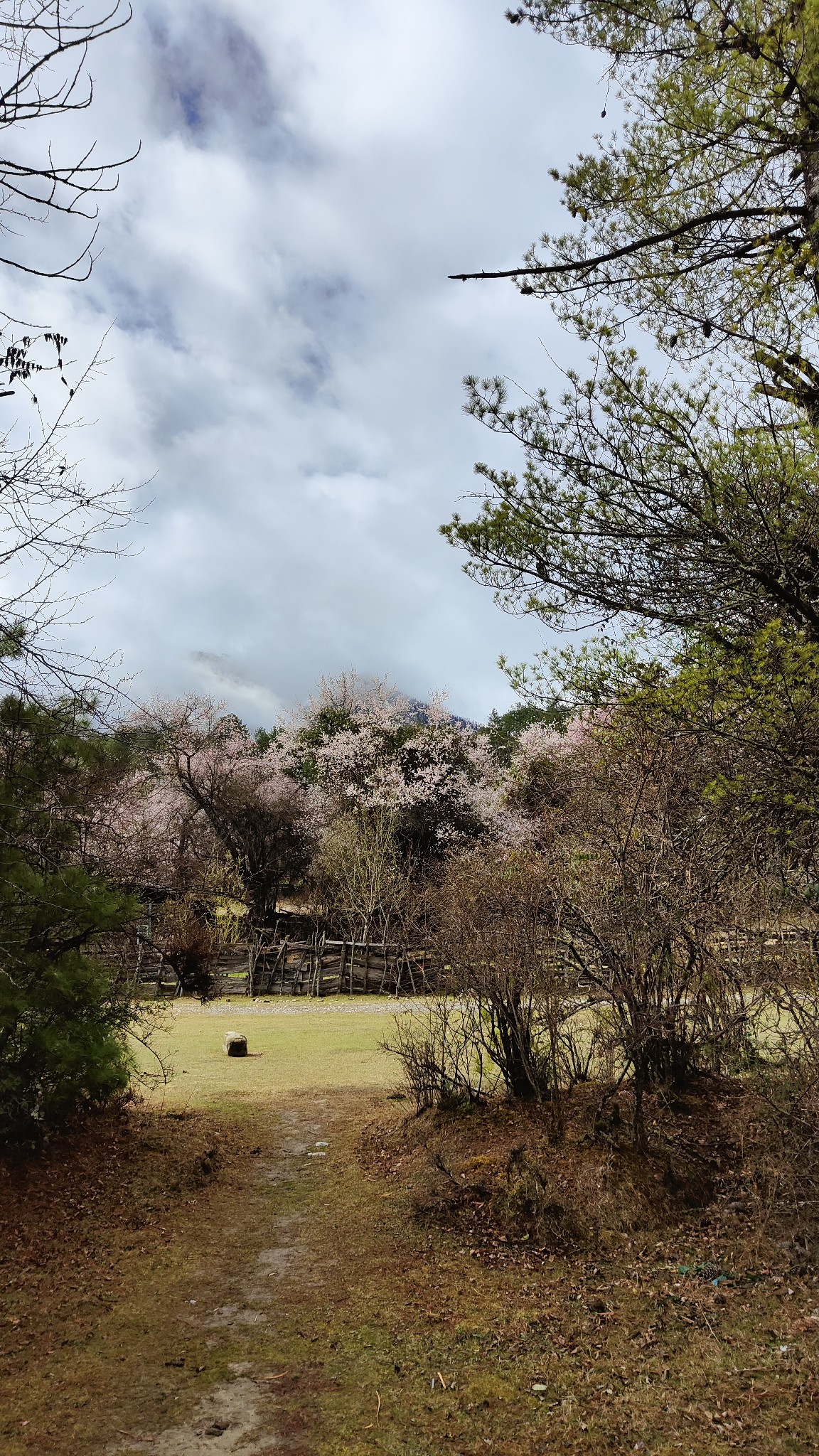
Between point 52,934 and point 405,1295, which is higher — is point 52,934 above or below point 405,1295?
above

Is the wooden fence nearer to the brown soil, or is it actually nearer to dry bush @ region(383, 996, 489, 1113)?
dry bush @ region(383, 996, 489, 1113)

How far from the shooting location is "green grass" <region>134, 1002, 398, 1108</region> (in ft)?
30.6

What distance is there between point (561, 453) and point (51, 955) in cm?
495

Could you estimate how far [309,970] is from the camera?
61.1 ft

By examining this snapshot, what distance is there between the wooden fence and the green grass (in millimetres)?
2581

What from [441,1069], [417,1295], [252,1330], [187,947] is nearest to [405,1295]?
[417,1295]

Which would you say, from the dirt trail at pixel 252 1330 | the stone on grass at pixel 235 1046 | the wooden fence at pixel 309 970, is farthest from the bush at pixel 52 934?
the wooden fence at pixel 309 970

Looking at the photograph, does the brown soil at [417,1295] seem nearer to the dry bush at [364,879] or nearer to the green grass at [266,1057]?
the green grass at [266,1057]

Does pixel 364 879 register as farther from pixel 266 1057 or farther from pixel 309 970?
pixel 266 1057

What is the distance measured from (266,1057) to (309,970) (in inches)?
289

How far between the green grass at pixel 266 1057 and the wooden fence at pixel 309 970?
2581 millimetres

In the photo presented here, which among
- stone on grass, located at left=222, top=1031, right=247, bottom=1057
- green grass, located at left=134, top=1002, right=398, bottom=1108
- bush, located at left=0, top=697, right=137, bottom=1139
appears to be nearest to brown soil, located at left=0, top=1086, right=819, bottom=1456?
bush, located at left=0, top=697, right=137, bottom=1139

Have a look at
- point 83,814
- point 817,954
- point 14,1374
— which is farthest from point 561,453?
point 14,1374

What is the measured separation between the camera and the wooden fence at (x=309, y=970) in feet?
60.0
